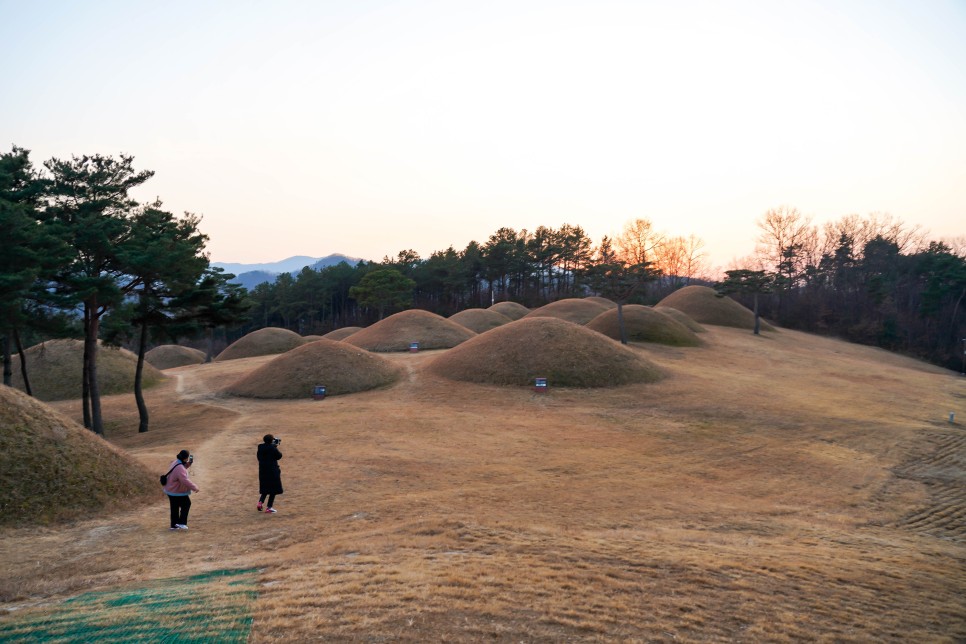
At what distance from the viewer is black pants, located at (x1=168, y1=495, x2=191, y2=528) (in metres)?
10.8

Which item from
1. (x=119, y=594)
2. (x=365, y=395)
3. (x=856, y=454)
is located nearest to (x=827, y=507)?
(x=856, y=454)

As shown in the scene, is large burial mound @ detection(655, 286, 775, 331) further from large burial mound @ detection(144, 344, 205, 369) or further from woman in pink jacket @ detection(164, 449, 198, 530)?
woman in pink jacket @ detection(164, 449, 198, 530)

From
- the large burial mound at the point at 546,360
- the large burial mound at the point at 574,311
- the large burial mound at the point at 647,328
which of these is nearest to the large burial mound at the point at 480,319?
the large burial mound at the point at 574,311

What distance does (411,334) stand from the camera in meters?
50.6

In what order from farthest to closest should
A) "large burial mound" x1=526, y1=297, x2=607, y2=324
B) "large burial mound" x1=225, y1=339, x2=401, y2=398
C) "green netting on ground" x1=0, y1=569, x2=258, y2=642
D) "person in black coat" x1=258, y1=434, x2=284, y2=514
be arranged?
"large burial mound" x1=526, y1=297, x2=607, y2=324 → "large burial mound" x1=225, y1=339, x2=401, y2=398 → "person in black coat" x1=258, y1=434, x2=284, y2=514 → "green netting on ground" x1=0, y1=569, x2=258, y2=642

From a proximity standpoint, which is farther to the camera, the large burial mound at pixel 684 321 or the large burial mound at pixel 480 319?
the large burial mound at pixel 480 319

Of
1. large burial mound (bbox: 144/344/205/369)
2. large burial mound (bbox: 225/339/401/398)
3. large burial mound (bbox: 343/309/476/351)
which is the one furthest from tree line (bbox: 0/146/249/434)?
large burial mound (bbox: 144/344/205/369)

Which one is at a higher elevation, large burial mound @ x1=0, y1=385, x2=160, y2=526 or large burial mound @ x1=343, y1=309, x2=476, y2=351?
large burial mound @ x1=343, y1=309, x2=476, y2=351

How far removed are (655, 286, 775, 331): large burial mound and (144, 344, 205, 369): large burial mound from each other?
5659 centimetres

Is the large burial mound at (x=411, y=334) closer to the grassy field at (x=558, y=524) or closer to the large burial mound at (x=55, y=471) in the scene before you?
the grassy field at (x=558, y=524)

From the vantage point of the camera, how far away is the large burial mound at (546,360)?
1256 inches

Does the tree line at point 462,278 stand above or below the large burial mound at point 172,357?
above

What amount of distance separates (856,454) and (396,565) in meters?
19.4

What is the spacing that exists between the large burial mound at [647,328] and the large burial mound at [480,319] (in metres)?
14.3
